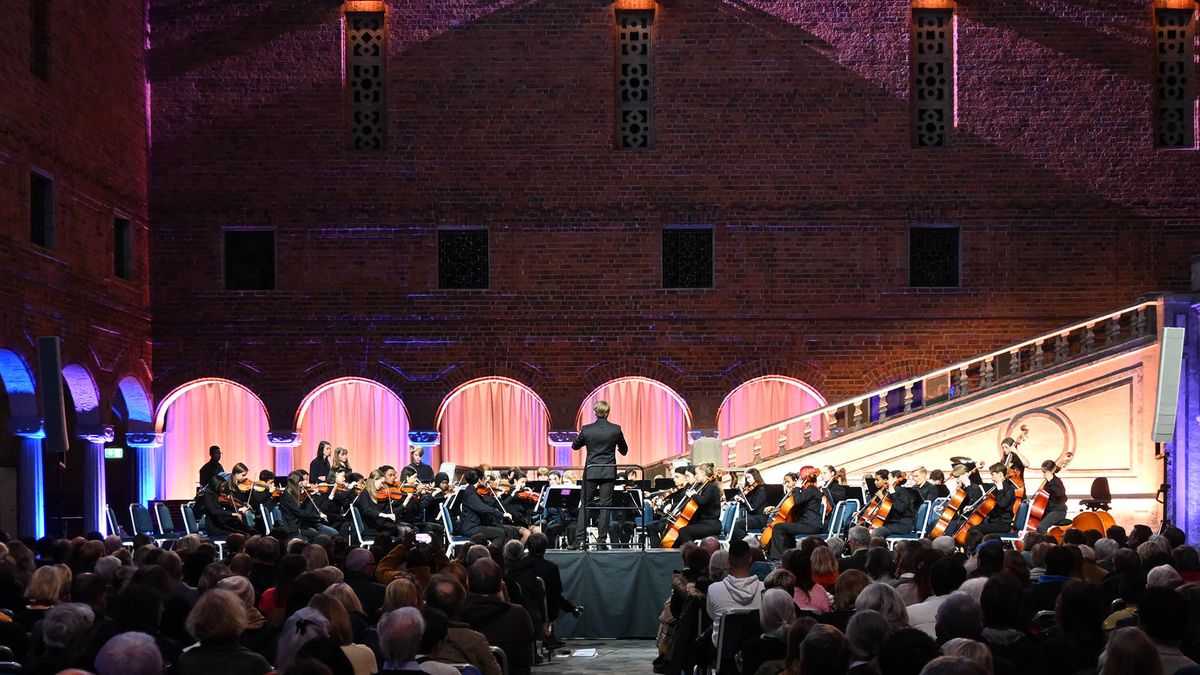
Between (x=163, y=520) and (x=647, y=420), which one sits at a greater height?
(x=647, y=420)

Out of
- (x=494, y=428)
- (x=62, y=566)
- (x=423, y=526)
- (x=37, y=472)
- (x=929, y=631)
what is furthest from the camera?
(x=494, y=428)

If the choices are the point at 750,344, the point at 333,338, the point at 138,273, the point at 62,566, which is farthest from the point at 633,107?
the point at 62,566

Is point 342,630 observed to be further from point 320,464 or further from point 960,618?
point 320,464

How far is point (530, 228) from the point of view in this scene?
25234mm

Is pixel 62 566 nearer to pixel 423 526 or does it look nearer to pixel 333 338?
pixel 423 526

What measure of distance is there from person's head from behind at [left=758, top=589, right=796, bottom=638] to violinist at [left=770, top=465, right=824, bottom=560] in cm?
997

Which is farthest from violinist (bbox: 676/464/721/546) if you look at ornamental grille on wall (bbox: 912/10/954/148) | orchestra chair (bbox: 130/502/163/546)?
ornamental grille on wall (bbox: 912/10/954/148)

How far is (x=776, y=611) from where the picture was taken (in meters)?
7.93

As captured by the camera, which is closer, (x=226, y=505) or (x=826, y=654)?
(x=826, y=654)

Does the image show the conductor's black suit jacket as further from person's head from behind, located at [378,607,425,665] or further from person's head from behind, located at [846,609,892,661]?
person's head from behind, located at [846,609,892,661]

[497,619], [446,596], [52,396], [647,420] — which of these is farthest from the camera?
[647,420]

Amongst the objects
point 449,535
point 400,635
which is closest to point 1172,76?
point 449,535

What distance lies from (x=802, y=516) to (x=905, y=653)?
1301 centimetres

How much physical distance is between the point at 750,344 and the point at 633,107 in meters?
4.28
